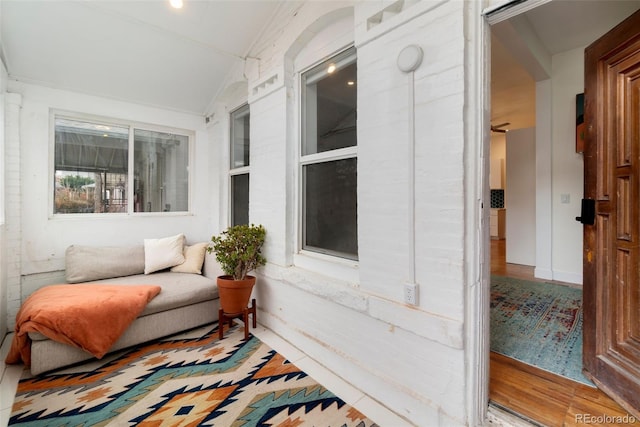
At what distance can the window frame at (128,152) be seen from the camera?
3061 mm

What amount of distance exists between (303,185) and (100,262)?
7.76 feet

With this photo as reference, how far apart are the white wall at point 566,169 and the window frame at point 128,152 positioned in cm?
489

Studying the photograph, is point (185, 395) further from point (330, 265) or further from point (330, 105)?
point (330, 105)

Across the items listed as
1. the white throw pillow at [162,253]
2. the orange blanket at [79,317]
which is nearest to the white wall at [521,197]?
the white throw pillow at [162,253]

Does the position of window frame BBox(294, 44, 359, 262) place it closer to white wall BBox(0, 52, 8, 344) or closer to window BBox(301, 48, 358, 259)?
window BBox(301, 48, 358, 259)

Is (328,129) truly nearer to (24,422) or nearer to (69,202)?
(24,422)

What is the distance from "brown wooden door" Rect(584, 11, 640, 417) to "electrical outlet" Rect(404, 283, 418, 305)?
1158mm

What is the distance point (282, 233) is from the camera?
8.58 ft

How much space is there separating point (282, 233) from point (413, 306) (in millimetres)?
1379

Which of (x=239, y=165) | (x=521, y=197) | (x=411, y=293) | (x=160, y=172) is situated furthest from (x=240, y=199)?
(x=521, y=197)

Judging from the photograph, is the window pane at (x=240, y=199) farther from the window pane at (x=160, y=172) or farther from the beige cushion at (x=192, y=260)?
the window pane at (x=160, y=172)

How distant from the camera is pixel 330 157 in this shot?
92.2 inches

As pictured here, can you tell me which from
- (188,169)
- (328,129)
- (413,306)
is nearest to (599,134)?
(413,306)

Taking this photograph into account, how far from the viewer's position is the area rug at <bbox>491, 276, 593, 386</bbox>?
2000 mm
